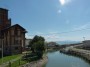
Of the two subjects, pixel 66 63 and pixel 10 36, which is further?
pixel 10 36

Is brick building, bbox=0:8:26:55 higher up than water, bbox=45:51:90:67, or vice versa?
brick building, bbox=0:8:26:55

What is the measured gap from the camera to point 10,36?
6116cm

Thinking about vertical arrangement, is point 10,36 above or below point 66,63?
above

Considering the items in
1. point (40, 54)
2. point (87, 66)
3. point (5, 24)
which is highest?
point (5, 24)

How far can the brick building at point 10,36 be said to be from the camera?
6103 centimetres

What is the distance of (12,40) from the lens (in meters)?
61.3

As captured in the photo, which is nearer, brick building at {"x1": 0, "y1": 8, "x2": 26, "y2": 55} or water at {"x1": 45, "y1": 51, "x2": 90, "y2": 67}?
water at {"x1": 45, "y1": 51, "x2": 90, "y2": 67}

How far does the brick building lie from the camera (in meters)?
61.0

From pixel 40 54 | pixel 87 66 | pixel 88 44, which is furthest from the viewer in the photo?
pixel 88 44

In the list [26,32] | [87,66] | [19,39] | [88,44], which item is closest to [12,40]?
[19,39]

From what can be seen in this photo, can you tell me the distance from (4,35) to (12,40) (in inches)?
122

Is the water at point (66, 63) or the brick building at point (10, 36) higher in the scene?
the brick building at point (10, 36)

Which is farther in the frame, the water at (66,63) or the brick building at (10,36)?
the brick building at (10,36)

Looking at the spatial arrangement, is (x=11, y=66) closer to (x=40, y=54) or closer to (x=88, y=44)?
(x=40, y=54)
